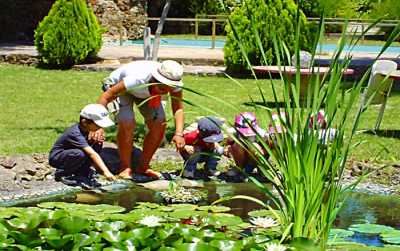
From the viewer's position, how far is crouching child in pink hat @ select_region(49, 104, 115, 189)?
19.4ft

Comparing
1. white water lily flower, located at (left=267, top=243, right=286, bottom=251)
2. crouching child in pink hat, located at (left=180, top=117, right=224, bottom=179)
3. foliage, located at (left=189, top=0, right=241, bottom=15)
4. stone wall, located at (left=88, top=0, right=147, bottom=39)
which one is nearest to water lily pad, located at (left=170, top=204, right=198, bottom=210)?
crouching child in pink hat, located at (left=180, top=117, right=224, bottom=179)

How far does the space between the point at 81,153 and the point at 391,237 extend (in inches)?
94.2

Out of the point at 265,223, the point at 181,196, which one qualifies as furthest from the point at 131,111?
the point at 265,223

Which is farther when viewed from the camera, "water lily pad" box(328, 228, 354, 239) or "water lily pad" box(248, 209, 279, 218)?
"water lily pad" box(248, 209, 279, 218)

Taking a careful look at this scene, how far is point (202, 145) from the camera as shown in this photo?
650 cm

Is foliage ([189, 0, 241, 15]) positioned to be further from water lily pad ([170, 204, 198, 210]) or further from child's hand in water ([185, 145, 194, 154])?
water lily pad ([170, 204, 198, 210])

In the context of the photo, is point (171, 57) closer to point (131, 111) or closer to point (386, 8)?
point (386, 8)

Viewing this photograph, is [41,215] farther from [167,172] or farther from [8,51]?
[8,51]

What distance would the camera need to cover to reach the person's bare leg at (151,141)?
6.50 meters

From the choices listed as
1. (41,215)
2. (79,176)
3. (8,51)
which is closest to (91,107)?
(79,176)

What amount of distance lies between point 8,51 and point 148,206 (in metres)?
13.0

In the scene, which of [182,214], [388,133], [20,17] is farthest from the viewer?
[20,17]

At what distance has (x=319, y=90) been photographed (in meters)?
3.78

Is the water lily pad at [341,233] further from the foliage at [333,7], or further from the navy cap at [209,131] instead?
the foliage at [333,7]
